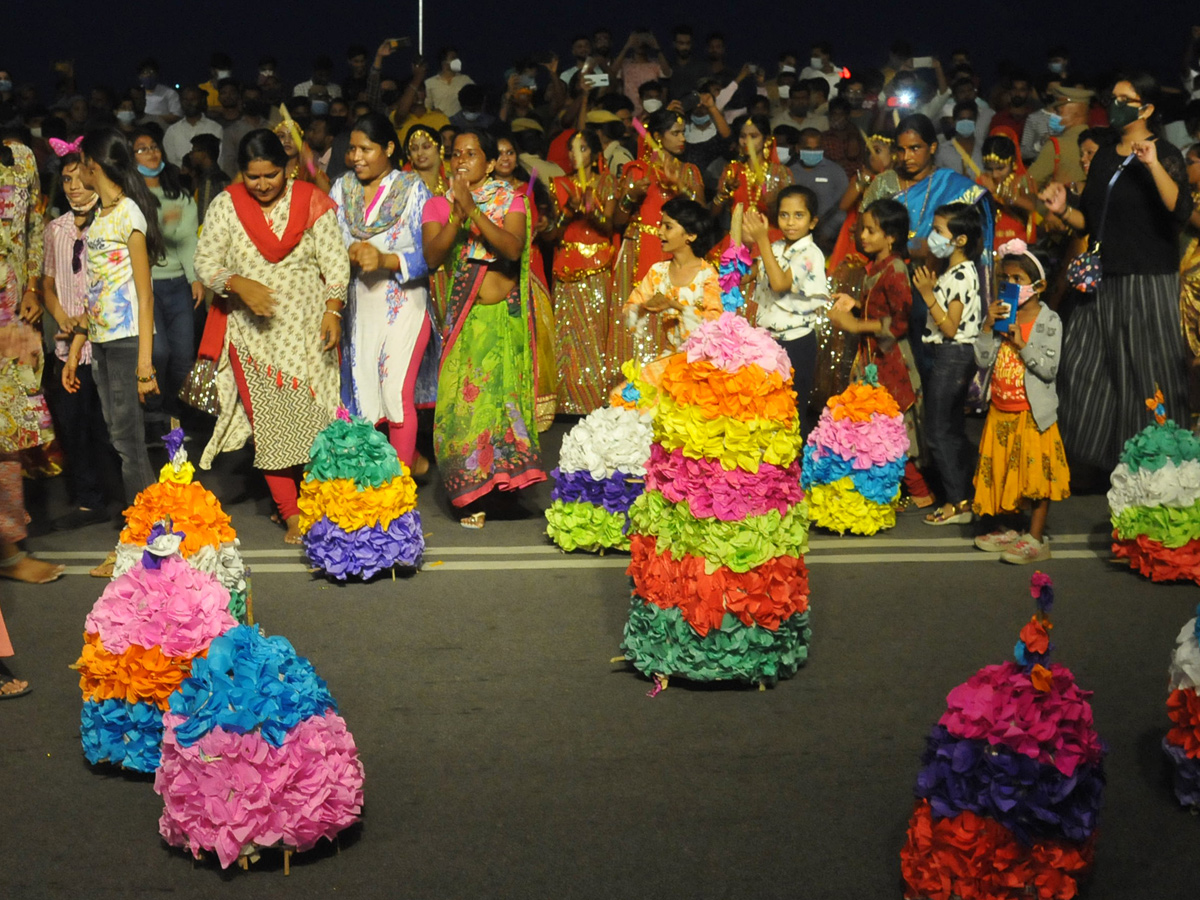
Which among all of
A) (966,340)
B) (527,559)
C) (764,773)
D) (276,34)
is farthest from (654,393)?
(276,34)

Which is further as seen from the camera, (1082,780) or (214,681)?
(214,681)

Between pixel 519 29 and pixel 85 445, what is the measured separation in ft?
26.1

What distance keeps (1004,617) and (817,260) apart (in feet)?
7.27

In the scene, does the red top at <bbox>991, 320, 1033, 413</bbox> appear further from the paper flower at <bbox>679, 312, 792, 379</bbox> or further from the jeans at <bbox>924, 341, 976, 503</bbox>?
the paper flower at <bbox>679, 312, 792, 379</bbox>

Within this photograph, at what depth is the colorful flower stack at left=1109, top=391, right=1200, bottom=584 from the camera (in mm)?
5641

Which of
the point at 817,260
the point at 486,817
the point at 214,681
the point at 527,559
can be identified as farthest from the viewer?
the point at 817,260

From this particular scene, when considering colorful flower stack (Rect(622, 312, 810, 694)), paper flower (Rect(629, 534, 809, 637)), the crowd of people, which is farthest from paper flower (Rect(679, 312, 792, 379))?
the crowd of people

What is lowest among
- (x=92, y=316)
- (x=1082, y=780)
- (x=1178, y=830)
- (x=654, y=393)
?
(x=1178, y=830)

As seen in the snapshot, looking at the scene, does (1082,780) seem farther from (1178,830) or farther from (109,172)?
(109,172)

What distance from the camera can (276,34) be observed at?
1369 centimetres

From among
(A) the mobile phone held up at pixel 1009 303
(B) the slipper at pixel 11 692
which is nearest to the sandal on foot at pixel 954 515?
(A) the mobile phone held up at pixel 1009 303

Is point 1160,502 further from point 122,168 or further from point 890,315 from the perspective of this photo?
point 122,168

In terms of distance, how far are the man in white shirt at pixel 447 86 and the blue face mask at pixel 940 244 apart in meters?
6.09

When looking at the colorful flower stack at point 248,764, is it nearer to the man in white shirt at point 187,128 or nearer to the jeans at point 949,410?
the jeans at point 949,410
